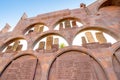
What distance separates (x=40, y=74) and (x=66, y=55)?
1304 mm

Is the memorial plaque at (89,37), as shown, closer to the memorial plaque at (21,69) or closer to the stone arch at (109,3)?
the stone arch at (109,3)

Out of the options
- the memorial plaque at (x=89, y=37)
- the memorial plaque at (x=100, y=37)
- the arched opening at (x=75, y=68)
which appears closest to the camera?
the arched opening at (x=75, y=68)

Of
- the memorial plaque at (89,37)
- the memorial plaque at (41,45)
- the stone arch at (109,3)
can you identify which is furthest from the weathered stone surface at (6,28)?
the stone arch at (109,3)

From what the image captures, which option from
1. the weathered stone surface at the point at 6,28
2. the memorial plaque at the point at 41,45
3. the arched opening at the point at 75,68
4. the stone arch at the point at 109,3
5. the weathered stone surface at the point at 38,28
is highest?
the stone arch at the point at 109,3

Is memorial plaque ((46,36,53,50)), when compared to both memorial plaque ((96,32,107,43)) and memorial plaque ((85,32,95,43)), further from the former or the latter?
memorial plaque ((96,32,107,43))

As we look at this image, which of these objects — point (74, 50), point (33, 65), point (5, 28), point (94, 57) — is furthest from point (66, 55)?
point (5, 28)

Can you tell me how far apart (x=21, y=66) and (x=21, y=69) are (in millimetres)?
165

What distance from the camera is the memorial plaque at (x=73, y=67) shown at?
4191 millimetres

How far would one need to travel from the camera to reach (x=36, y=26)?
279 inches

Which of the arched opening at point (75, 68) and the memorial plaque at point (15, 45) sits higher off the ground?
the memorial plaque at point (15, 45)

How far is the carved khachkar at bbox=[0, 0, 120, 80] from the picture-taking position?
441cm

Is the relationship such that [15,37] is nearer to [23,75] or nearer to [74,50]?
[23,75]

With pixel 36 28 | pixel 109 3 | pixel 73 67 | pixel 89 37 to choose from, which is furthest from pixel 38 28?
pixel 109 3

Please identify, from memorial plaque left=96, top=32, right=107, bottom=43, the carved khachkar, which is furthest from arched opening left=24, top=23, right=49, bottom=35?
memorial plaque left=96, top=32, right=107, bottom=43
